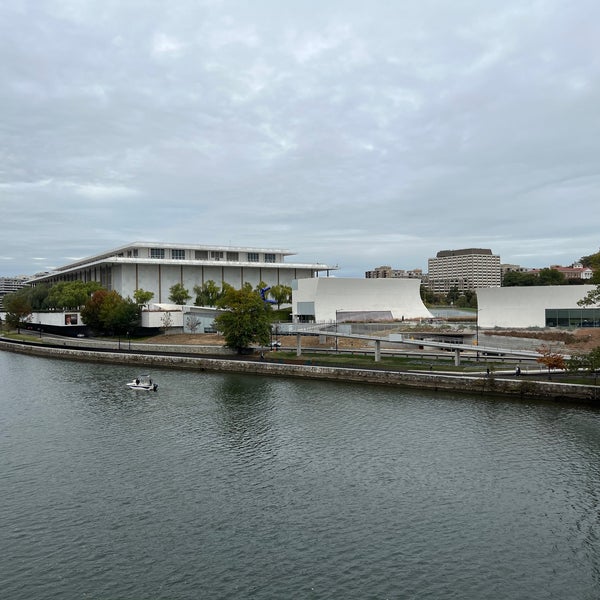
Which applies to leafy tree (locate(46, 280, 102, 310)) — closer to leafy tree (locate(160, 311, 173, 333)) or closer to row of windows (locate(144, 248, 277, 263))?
row of windows (locate(144, 248, 277, 263))

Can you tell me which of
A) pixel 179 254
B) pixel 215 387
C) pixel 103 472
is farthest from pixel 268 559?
pixel 179 254

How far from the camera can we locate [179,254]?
101375mm

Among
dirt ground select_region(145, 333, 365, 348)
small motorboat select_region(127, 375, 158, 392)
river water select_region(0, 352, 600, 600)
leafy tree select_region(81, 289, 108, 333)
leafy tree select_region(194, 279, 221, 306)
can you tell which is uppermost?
leafy tree select_region(194, 279, 221, 306)

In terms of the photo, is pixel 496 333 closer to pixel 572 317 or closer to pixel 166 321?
pixel 572 317

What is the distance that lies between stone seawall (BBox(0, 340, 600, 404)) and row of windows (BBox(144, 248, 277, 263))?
38.4m

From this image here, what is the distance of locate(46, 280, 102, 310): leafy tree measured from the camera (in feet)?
287

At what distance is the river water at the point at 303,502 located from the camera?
14711 mm

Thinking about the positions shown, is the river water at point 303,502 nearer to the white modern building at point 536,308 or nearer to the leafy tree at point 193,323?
the white modern building at point 536,308

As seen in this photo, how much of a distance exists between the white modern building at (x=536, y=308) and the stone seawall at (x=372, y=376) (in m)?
20.5

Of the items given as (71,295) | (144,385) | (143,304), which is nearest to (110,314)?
(143,304)

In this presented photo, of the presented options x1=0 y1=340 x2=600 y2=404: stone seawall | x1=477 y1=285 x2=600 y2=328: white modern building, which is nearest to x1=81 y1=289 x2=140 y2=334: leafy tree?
A: x1=0 y1=340 x2=600 y2=404: stone seawall

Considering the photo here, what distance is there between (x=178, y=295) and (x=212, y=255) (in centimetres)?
1763

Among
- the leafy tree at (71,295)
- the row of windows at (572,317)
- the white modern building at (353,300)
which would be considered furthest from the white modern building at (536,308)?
the leafy tree at (71,295)

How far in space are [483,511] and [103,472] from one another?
15.1m
